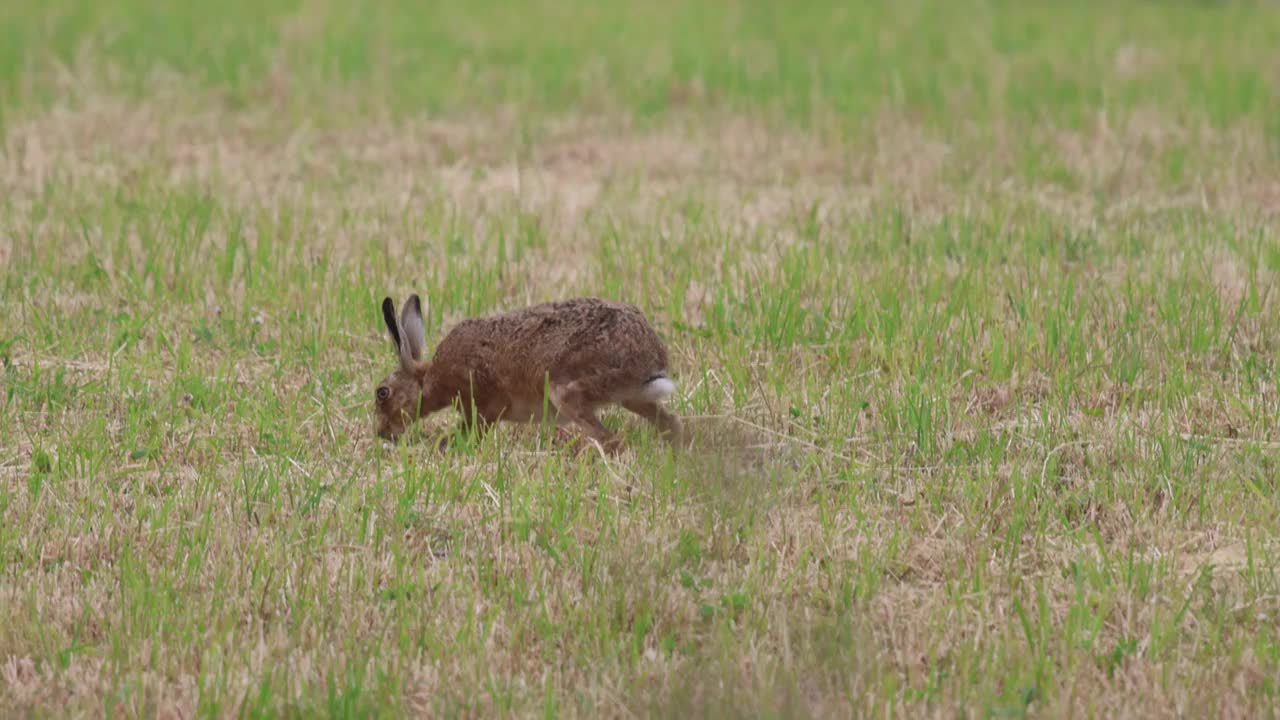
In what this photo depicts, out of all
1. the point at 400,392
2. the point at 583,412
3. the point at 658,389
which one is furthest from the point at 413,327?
the point at 658,389

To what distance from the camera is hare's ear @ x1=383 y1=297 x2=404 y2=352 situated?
19.9 ft

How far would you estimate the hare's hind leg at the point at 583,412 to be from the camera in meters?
5.87

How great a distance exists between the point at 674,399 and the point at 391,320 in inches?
44.6

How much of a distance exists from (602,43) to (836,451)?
9.41 m

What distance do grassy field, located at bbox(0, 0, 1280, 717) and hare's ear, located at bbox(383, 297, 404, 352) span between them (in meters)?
0.36

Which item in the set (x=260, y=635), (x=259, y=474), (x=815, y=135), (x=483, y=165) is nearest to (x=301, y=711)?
(x=260, y=635)

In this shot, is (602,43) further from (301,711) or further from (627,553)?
(301,711)

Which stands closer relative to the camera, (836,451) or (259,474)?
(259,474)

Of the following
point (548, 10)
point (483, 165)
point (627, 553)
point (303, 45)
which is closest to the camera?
point (627, 553)

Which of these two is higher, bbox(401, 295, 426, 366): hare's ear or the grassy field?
bbox(401, 295, 426, 366): hare's ear

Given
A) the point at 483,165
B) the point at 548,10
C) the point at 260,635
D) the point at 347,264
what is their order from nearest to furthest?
the point at 260,635 → the point at 347,264 → the point at 483,165 → the point at 548,10

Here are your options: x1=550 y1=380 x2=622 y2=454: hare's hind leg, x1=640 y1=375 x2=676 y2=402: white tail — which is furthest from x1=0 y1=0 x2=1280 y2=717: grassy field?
x1=640 y1=375 x2=676 y2=402: white tail

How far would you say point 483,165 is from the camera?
11.2m

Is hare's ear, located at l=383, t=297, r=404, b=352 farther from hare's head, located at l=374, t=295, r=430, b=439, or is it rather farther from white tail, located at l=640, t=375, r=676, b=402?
white tail, located at l=640, t=375, r=676, b=402
